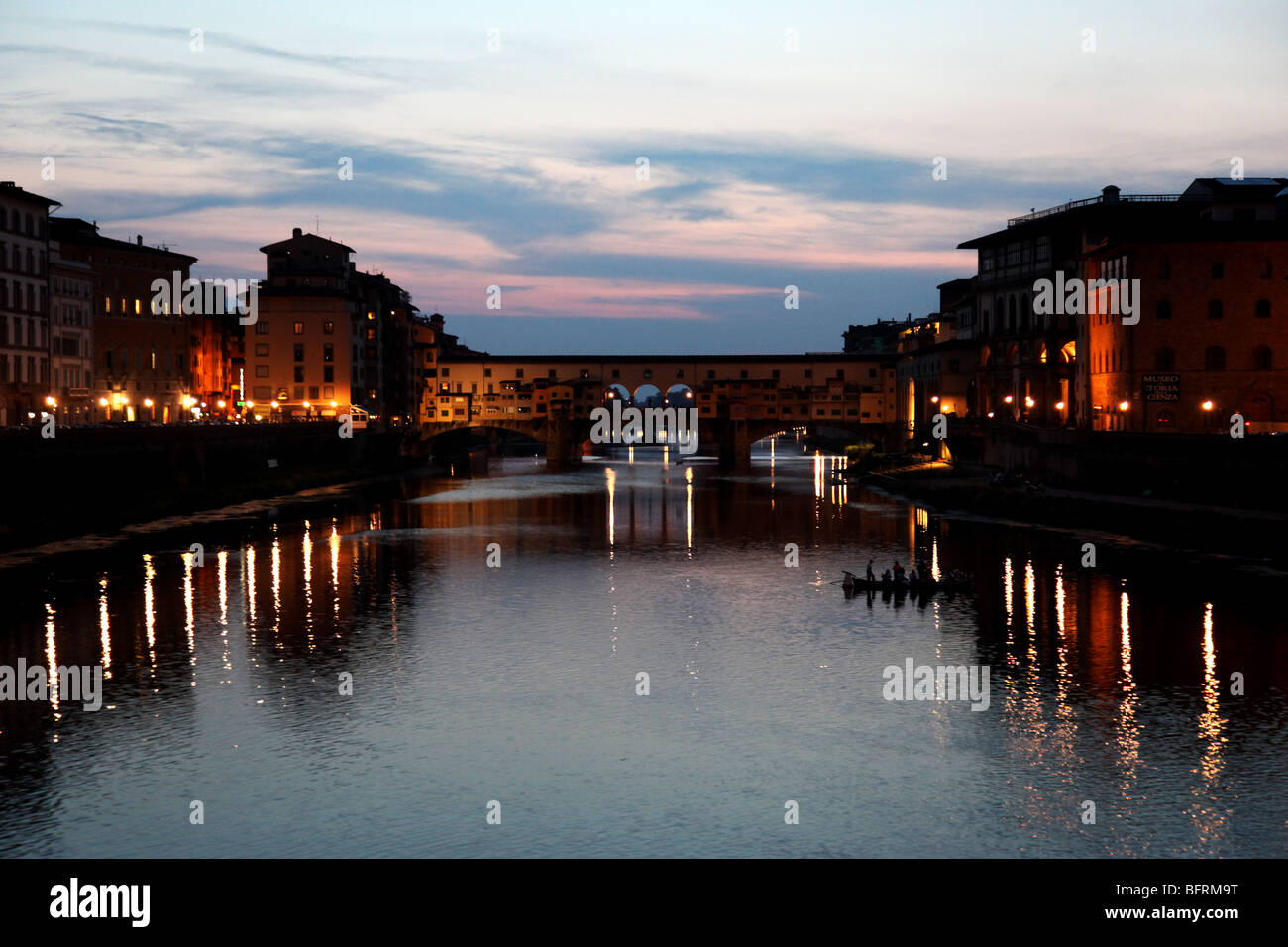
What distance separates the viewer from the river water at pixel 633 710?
2588 cm

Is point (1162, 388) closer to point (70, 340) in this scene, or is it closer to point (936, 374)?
point (936, 374)

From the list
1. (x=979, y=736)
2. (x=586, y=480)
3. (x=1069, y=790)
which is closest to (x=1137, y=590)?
(x=979, y=736)

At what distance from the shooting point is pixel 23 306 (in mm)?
96875

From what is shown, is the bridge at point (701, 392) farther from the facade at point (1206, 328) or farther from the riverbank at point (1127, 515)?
the facade at point (1206, 328)

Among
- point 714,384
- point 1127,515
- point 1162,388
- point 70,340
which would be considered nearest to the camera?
point 1127,515

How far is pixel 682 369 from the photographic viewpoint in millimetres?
168000

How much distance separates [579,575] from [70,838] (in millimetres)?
37350

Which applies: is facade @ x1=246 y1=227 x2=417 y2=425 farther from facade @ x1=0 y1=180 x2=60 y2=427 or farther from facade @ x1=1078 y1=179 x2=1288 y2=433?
facade @ x1=1078 y1=179 x2=1288 y2=433

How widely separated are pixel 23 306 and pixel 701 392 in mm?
88291

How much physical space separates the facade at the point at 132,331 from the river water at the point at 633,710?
203 feet

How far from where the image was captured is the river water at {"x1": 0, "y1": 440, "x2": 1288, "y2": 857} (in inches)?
1019

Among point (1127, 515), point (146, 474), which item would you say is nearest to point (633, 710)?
point (1127, 515)

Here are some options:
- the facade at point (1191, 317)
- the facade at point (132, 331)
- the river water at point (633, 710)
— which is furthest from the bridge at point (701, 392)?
the river water at point (633, 710)
